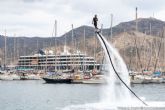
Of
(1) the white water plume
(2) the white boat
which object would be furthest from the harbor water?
(1) the white water plume

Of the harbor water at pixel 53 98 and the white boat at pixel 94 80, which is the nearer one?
the harbor water at pixel 53 98

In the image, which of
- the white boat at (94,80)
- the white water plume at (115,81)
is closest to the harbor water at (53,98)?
the white boat at (94,80)

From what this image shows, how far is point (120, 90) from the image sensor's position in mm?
67000

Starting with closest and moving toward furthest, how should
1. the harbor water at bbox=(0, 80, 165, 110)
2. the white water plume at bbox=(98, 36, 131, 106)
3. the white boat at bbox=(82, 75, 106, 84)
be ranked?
the white water plume at bbox=(98, 36, 131, 106), the harbor water at bbox=(0, 80, 165, 110), the white boat at bbox=(82, 75, 106, 84)

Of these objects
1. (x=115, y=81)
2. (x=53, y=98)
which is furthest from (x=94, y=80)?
(x=115, y=81)

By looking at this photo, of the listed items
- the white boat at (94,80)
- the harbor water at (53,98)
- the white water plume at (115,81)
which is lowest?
the harbor water at (53,98)

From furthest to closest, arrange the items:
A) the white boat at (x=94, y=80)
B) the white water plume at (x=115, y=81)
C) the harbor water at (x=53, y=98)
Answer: the white boat at (x=94, y=80)
the harbor water at (x=53, y=98)
the white water plume at (x=115, y=81)

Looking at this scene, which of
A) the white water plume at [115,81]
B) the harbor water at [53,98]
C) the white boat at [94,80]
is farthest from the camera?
the white boat at [94,80]

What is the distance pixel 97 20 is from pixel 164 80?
128 meters

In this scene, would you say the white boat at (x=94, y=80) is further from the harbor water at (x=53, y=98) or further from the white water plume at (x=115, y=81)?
the white water plume at (x=115, y=81)

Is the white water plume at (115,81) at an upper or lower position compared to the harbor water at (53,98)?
upper

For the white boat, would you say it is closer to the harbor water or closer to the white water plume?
the harbor water

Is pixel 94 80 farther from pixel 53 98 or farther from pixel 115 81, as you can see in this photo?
pixel 115 81

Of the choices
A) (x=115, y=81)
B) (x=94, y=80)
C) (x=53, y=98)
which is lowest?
(x=53, y=98)
